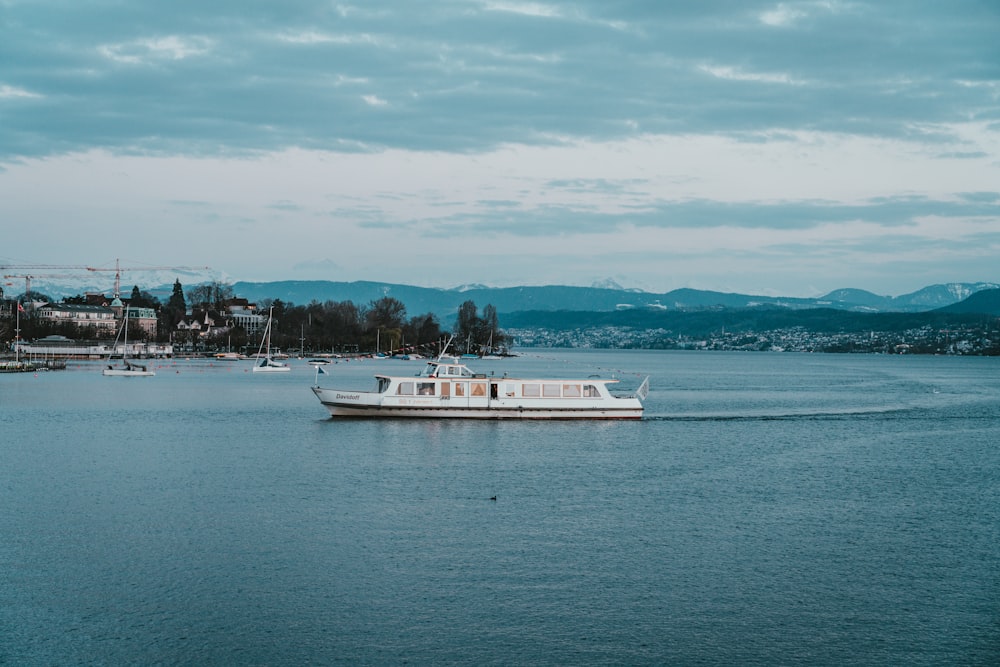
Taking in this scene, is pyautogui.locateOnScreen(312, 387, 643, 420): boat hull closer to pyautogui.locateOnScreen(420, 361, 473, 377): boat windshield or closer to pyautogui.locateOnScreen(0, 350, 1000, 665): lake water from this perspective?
pyautogui.locateOnScreen(420, 361, 473, 377): boat windshield

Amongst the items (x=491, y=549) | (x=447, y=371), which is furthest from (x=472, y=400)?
(x=491, y=549)

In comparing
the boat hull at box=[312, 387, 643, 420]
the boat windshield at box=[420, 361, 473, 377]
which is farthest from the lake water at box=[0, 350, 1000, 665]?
the boat windshield at box=[420, 361, 473, 377]

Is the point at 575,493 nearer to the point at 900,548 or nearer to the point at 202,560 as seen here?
the point at 900,548

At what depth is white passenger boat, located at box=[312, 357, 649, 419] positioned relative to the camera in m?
61.6

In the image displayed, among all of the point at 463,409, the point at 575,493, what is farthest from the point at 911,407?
the point at 575,493

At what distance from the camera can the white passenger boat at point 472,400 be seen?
202 feet

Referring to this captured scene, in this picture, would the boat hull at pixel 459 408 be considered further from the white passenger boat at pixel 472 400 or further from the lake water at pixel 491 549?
the lake water at pixel 491 549

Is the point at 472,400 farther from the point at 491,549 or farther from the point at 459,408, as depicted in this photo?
the point at 491,549

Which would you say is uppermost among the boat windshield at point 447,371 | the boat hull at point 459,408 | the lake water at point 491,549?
the boat windshield at point 447,371

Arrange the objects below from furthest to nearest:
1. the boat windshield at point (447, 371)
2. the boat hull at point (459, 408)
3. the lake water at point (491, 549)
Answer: the boat windshield at point (447, 371) → the boat hull at point (459, 408) → the lake water at point (491, 549)

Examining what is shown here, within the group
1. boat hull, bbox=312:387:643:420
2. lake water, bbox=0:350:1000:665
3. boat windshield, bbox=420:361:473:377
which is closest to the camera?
lake water, bbox=0:350:1000:665

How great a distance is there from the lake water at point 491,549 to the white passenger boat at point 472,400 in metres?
5.52

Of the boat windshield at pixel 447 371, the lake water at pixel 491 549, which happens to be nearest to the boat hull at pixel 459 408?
the boat windshield at pixel 447 371

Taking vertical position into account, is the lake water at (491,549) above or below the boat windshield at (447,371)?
below
